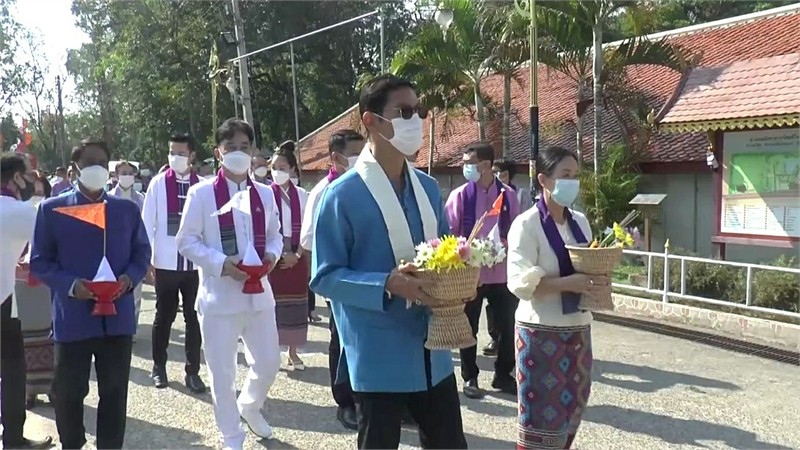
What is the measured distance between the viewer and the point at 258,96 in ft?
105

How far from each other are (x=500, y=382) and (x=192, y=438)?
7.95ft

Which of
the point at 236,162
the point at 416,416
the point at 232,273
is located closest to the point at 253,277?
the point at 232,273

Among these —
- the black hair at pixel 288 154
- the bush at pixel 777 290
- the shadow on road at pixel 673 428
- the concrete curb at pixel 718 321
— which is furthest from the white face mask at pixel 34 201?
the bush at pixel 777 290

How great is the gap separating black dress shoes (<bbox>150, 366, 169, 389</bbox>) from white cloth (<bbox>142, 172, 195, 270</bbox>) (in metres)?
0.88

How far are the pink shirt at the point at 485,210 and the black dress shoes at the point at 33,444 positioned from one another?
3295 mm

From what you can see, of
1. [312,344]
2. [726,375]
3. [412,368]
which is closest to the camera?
[412,368]

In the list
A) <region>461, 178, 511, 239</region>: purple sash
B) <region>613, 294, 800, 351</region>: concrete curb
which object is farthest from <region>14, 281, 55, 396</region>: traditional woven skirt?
<region>613, 294, 800, 351</region>: concrete curb

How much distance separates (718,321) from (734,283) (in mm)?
642

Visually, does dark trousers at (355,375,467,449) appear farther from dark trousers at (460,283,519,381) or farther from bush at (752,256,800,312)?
bush at (752,256,800,312)

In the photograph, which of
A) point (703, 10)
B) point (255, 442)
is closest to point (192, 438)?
point (255, 442)

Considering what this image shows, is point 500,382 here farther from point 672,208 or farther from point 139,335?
point 672,208

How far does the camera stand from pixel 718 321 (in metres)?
8.33

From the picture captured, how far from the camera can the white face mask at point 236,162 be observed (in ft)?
16.2

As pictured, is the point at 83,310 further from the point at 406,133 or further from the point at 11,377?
the point at 406,133
